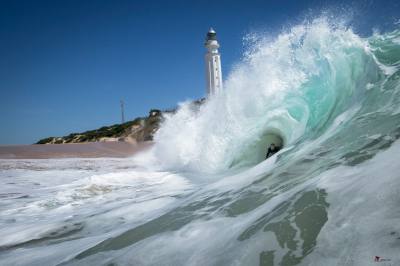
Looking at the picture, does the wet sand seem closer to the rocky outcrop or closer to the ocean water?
the ocean water

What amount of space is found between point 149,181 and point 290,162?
355cm

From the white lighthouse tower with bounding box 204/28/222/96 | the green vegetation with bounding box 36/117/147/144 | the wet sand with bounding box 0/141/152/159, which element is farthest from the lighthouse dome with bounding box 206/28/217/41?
the wet sand with bounding box 0/141/152/159

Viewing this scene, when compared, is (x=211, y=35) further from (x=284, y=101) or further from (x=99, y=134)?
(x=284, y=101)

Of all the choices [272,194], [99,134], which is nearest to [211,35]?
[99,134]

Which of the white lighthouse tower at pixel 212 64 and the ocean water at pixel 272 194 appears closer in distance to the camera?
the ocean water at pixel 272 194

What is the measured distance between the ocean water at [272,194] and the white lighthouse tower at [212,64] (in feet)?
86.3

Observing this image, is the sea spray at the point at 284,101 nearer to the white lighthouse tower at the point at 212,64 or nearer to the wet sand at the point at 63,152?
the wet sand at the point at 63,152

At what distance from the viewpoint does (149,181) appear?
7305 mm

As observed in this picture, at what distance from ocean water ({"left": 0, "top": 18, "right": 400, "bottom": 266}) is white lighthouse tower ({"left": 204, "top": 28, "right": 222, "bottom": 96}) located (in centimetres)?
2631

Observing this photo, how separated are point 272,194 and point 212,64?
1310 inches

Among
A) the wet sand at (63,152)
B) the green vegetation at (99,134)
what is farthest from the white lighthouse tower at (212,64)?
the wet sand at (63,152)

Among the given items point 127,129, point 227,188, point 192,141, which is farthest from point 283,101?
point 127,129

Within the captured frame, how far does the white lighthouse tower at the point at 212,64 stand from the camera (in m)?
35.2

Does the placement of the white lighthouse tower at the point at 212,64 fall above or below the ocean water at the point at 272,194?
above
